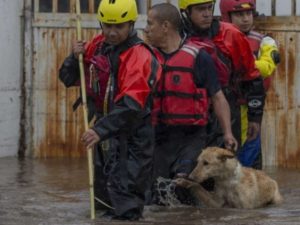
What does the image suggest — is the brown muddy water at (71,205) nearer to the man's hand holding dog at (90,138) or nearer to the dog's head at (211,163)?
the dog's head at (211,163)

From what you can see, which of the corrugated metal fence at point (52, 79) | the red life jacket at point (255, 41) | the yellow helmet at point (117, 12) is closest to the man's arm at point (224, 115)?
the yellow helmet at point (117, 12)

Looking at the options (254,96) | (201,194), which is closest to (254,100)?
(254,96)

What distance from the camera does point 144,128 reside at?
324 inches

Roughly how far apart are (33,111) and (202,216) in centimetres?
357

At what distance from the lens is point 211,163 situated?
880 cm

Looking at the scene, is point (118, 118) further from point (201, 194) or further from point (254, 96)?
point (254, 96)

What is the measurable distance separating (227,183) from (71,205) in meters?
1.27

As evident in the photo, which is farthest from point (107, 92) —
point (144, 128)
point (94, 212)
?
point (94, 212)

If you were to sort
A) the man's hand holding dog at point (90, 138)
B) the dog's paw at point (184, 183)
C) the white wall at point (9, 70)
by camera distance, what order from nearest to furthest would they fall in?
the man's hand holding dog at point (90, 138) → the dog's paw at point (184, 183) → the white wall at point (9, 70)

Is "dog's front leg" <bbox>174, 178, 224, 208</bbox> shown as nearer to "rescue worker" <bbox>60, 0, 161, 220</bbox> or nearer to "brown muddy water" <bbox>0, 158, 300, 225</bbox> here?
"brown muddy water" <bbox>0, 158, 300, 225</bbox>

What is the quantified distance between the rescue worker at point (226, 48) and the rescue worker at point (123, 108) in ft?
3.21

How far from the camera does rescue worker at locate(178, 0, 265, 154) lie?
925 centimetres

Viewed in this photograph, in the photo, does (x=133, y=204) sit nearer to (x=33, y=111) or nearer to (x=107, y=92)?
(x=107, y=92)

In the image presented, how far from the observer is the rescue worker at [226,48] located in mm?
9250
